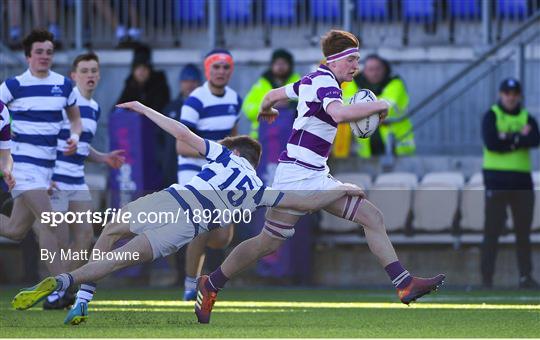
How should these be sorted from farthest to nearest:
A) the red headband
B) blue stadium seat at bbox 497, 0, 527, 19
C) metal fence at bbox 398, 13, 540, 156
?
blue stadium seat at bbox 497, 0, 527, 19
metal fence at bbox 398, 13, 540, 156
the red headband

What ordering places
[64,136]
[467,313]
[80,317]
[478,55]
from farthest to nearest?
[478,55]
[64,136]
[467,313]
[80,317]

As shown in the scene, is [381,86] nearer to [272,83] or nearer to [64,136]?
[272,83]

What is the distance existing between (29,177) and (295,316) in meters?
2.33

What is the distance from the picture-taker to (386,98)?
1681 centimetres

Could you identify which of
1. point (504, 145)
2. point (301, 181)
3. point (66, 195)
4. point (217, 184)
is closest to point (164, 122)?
point (217, 184)

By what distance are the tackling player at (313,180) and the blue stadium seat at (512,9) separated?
25.6 ft

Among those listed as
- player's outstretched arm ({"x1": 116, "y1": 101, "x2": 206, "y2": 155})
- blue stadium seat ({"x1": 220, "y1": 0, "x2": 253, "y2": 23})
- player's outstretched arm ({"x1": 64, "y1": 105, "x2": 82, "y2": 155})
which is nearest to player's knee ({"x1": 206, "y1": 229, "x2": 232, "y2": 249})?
player's outstretched arm ({"x1": 64, "y1": 105, "x2": 82, "y2": 155})

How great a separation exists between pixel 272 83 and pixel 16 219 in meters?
5.37

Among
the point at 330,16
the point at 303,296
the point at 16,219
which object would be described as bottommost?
the point at 303,296

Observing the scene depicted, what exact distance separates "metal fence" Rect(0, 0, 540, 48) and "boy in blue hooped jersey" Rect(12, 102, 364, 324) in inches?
310

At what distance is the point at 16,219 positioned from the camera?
1181 cm

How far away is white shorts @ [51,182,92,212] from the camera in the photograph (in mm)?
12453

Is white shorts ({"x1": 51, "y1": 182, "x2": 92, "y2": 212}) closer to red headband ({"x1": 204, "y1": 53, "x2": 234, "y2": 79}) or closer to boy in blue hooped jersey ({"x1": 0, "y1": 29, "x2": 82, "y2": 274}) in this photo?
boy in blue hooped jersey ({"x1": 0, "y1": 29, "x2": 82, "y2": 274})

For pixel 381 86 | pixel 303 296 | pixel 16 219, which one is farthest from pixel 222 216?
pixel 381 86
